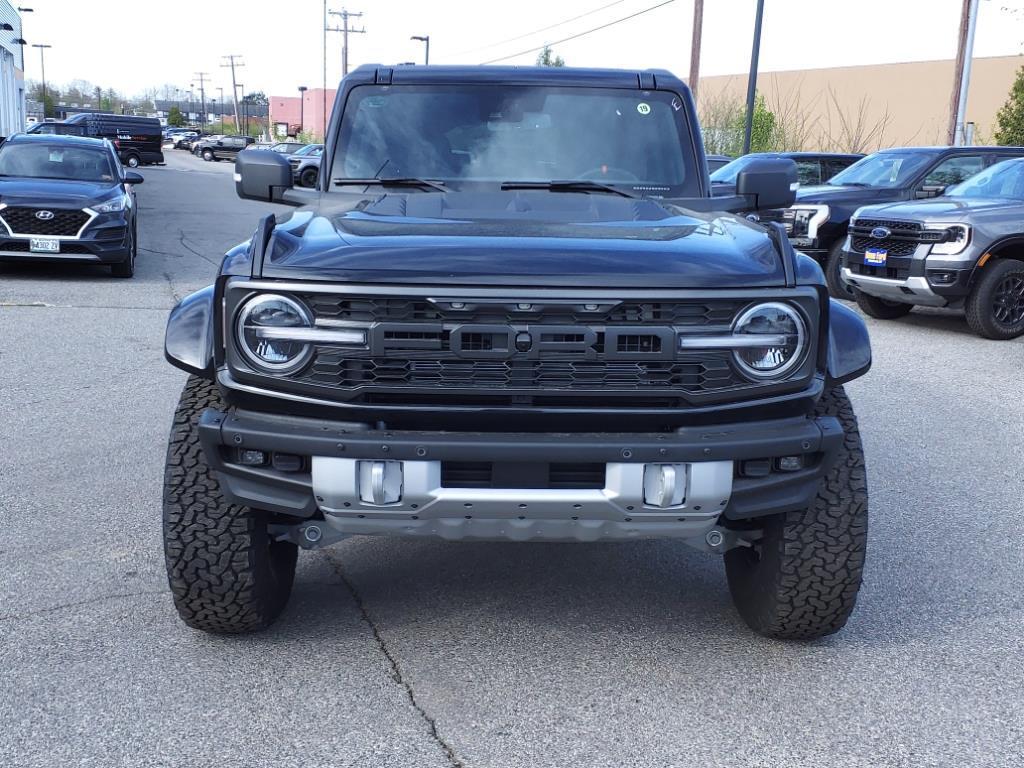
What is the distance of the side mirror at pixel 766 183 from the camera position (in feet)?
15.4

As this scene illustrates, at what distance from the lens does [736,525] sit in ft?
11.8

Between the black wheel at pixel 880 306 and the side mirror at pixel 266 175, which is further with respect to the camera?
the black wheel at pixel 880 306

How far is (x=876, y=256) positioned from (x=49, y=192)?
8.93 metres

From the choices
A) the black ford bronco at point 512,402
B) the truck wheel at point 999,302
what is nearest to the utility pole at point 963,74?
the truck wheel at point 999,302

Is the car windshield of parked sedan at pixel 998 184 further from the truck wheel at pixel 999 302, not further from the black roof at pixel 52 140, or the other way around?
the black roof at pixel 52 140

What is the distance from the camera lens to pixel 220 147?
222 feet

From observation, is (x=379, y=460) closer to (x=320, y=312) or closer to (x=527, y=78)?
(x=320, y=312)

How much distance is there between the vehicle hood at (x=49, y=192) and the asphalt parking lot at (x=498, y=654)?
25.3 feet

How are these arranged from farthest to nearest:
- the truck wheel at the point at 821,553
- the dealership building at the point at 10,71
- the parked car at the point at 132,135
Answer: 1. the dealership building at the point at 10,71
2. the parked car at the point at 132,135
3. the truck wheel at the point at 821,553

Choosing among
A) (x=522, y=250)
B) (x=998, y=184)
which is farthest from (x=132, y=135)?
(x=522, y=250)

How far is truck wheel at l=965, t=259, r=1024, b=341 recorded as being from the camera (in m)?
10.6

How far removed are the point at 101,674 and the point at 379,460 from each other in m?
1.14

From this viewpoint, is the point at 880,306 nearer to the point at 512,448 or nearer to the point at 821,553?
the point at 821,553

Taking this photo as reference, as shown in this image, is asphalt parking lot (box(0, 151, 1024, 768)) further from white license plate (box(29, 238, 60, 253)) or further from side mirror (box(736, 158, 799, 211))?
white license plate (box(29, 238, 60, 253))
